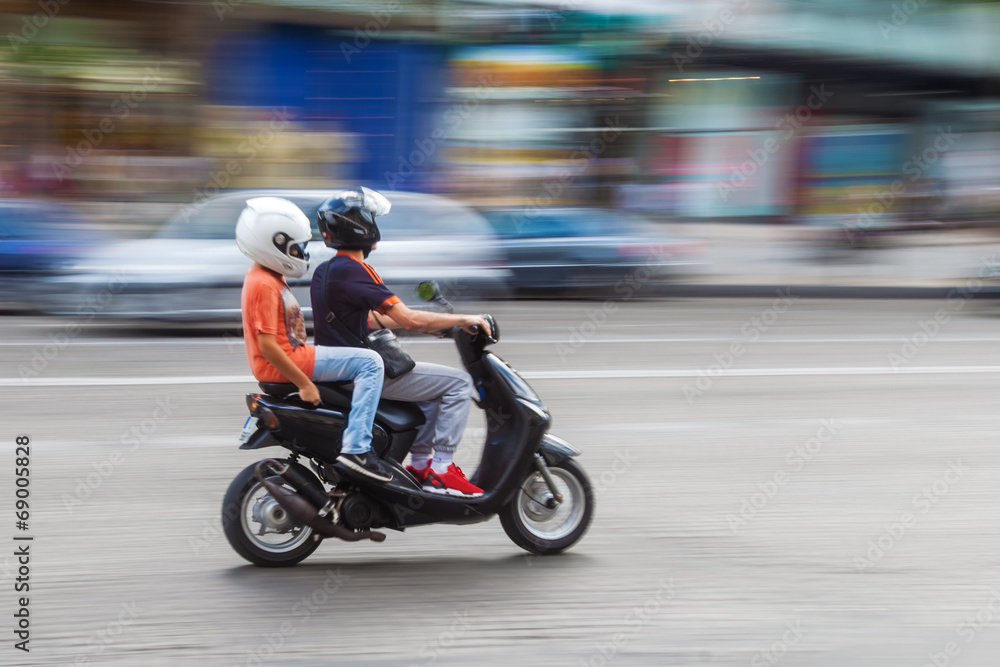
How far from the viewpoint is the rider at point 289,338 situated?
4.64 metres

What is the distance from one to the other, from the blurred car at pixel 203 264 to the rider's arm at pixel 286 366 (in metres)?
6.62

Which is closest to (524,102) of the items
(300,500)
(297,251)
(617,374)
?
(617,374)

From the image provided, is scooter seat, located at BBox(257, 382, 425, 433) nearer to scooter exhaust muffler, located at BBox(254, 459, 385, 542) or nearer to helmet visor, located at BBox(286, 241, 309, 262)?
scooter exhaust muffler, located at BBox(254, 459, 385, 542)

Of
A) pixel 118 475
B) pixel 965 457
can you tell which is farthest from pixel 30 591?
pixel 965 457

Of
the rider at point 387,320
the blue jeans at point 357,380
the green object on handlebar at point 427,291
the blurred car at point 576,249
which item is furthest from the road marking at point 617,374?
the blurred car at point 576,249

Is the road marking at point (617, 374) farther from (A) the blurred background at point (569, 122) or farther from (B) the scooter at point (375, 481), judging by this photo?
(A) the blurred background at point (569, 122)

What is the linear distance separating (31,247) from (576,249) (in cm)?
728

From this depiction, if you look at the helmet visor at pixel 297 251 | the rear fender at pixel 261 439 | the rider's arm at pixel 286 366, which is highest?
the helmet visor at pixel 297 251

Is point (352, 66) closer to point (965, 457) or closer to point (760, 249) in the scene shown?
point (760, 249)

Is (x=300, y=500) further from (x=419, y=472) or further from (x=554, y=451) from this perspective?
(x=554, y=451)

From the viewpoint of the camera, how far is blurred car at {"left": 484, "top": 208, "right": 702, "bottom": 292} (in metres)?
16.9

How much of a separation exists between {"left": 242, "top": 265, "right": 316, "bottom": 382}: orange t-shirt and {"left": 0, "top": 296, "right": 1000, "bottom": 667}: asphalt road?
870 mm

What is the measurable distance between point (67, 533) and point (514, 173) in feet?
51.1

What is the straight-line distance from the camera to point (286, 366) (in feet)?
15.2
